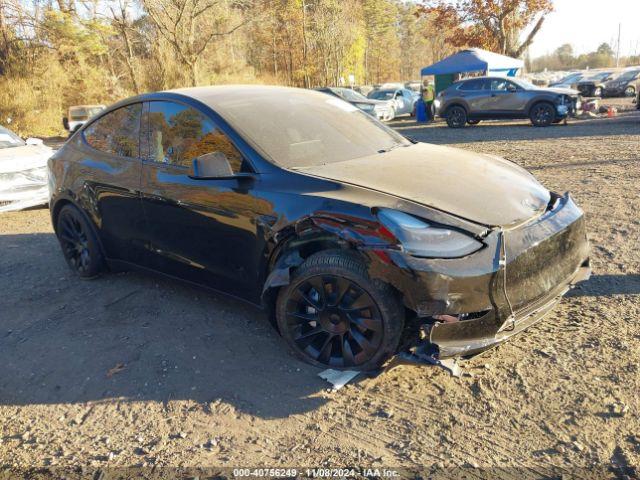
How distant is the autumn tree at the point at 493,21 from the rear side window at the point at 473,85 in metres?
15.9

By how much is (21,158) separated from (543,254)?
7.90 metres

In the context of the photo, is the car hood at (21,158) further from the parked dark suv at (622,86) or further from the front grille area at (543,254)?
the parked dark suv at (622,86)

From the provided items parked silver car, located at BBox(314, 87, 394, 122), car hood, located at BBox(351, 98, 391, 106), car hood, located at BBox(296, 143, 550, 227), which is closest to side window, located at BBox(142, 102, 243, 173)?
car hood, located at BBox(296, 143, 550, 227)

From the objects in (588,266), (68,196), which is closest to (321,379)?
(588,266)

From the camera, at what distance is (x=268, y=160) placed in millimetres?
3270

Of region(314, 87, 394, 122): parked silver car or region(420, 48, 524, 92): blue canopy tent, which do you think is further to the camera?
region(420, 48, 524, 92): blue canopy tent

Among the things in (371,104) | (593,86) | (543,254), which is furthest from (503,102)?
(543,254)

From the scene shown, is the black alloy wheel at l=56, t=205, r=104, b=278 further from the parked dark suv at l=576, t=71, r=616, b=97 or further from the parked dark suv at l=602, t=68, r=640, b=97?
the parked dark suv at l=602, t=68, r=640, b=97

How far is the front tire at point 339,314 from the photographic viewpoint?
9.00ft

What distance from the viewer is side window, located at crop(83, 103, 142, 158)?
4.13 metres

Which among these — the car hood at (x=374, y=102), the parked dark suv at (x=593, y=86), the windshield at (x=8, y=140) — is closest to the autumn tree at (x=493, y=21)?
the parked dark suv at (x=593, y=86)

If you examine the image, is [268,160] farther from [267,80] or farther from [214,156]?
[267,80]

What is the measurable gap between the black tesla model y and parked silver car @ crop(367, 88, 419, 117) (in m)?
19.5

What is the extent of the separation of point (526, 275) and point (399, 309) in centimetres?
72
